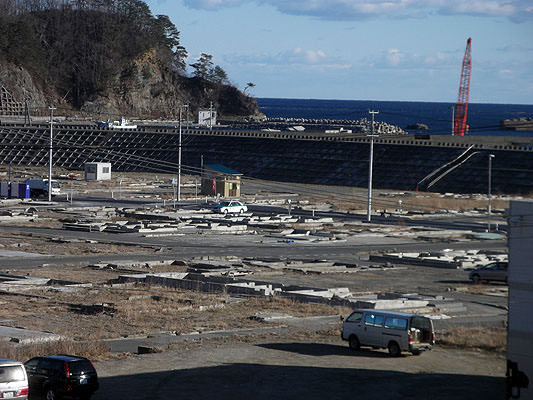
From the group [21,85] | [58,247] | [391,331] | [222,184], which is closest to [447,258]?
[58,247]

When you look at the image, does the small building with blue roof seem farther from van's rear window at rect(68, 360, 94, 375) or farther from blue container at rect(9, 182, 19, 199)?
van's rear window at rect(68, 360, 94, 375)

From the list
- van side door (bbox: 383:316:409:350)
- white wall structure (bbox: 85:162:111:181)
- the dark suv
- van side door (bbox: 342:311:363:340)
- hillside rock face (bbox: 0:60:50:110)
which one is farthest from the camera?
hillside rock face (bbox: 0:60:50:110)

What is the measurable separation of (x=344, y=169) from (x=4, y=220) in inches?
1844

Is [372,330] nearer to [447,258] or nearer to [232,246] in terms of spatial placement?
[447,258]

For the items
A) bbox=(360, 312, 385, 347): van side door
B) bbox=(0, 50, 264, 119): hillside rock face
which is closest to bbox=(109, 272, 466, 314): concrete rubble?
bbox=(360, 312, 385, 347): van side door

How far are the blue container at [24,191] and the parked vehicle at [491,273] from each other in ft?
155

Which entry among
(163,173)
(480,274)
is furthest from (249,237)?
(163,173)

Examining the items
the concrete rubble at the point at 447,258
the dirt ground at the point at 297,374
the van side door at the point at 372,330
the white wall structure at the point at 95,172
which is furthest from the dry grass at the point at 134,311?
the white wall structure at the point at 95,172

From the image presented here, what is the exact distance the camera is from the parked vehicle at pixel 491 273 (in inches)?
1586

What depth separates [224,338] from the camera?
89.2 feet

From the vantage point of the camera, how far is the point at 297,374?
22453 mm

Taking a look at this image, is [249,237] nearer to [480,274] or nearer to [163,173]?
[480,274]

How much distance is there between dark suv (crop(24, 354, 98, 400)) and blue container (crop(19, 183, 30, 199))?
196 feet

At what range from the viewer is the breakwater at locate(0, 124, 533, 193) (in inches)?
3615
